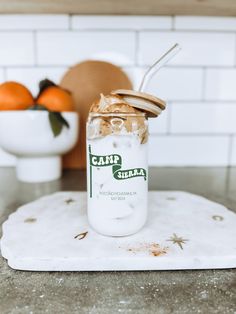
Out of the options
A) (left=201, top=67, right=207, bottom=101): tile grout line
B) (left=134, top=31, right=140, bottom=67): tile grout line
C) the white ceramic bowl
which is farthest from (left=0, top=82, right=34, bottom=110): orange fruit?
(left=201, top=67, right=207, bottom=101): tile grout line

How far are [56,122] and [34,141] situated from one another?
0.21ft

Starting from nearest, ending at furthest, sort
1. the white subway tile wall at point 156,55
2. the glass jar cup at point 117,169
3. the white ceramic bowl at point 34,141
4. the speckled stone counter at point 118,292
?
the speckled stone counter at point 118,292 < the glass jar cup at point 117,169 < the white ceramic bowl at point 34,141 < the white subway tile wall at point 156,55

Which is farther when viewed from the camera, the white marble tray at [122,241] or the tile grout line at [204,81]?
the tile grout line at [204,81]

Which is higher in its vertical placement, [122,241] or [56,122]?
[56,122]

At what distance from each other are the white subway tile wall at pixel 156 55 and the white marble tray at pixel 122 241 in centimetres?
40

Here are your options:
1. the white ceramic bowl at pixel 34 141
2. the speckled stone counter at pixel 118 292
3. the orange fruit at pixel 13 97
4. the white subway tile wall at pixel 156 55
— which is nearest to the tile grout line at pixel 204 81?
the white subway tile wall at pixel 156 55

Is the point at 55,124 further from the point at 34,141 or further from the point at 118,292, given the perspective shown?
the point at 118,292

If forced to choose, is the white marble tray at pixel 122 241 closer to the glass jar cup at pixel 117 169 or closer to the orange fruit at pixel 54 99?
the glass jar cup at pixel 117 169

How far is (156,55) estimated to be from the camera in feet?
2.68

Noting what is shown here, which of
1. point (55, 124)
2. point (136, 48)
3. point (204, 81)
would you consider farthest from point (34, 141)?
point (204, 81)

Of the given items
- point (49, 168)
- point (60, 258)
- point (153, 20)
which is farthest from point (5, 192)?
point (153, 20)

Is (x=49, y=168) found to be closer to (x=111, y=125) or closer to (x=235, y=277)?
(x=111, y=125)

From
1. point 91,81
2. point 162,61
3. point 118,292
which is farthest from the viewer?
point 91,81

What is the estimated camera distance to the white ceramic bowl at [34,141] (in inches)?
24.7
